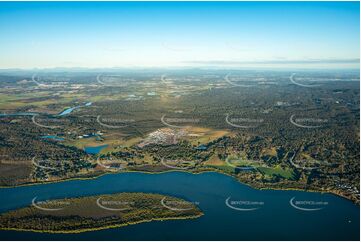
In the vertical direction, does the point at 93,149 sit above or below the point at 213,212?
above

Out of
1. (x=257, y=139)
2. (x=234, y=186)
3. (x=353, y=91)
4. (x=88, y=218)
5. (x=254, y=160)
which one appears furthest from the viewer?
(x=353, y=91)

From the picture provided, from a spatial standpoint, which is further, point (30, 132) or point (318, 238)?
point (30, 132)

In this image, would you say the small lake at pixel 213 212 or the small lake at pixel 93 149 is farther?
the small lake at pixel 93 149

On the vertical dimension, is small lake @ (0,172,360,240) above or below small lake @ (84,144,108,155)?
below

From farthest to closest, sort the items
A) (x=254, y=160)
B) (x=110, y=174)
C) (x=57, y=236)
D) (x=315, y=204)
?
(x=254, y=160), (x=110, y=174), (x=315, y=204), (x=57, y=236)

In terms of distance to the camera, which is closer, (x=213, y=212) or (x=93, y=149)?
(x=213, y=212)

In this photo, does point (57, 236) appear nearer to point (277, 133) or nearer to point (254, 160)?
point (254, 160)

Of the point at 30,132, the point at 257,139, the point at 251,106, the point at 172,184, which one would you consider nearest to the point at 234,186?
the point at 172,184

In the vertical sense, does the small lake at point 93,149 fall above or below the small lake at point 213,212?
above
